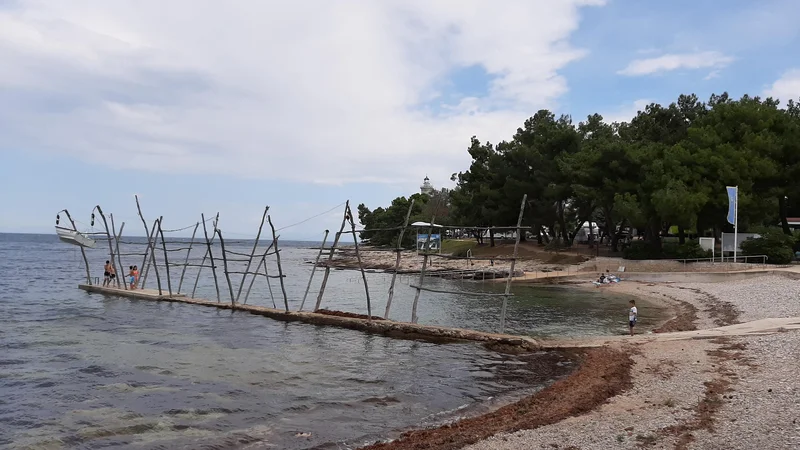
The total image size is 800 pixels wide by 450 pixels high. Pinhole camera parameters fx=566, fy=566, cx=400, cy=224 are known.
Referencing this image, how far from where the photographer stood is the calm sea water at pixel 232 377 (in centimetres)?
917

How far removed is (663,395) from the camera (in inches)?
364

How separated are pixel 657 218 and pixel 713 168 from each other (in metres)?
4.30

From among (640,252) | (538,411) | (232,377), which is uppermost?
(640,252)

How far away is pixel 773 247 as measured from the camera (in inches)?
1212

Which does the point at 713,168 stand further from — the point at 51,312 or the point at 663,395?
the point at 51,312

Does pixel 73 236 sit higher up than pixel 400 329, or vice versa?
pixel 73 236

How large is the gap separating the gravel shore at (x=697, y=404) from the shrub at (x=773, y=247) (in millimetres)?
21253

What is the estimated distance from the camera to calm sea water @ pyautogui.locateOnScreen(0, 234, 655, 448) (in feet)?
30.1

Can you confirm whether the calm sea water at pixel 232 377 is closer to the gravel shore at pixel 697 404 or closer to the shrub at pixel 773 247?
the gravel shore at pixel 697 404

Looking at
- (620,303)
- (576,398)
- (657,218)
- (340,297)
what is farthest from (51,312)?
(657,218)

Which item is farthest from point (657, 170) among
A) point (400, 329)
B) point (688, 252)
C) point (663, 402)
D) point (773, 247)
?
point (663, 402)

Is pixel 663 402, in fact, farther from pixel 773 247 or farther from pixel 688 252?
pixel 688 252

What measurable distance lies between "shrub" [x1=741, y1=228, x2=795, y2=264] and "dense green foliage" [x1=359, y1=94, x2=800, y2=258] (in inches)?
49.9

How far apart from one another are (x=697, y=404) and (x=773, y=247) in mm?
27460
